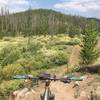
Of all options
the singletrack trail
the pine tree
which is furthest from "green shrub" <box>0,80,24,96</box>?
the pine tree

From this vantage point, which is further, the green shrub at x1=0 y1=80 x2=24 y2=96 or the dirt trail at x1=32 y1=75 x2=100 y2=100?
the green shrub at x1=0 y1=80 x2=24 y2=96

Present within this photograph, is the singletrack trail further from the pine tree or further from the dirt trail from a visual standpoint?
the pine tree

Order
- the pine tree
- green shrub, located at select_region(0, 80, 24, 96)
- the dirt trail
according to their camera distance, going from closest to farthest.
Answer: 1. the dirt trail
2. green shrub, located at select_region(0, 80, 24, 96)
3. the pine tree

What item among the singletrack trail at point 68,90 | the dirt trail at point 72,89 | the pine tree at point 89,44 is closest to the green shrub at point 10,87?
the singletrack trail at point 68,90

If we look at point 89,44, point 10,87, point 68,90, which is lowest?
point 10,87

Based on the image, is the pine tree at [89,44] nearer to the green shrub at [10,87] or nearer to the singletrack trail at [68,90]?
the green shrub at [10,87]

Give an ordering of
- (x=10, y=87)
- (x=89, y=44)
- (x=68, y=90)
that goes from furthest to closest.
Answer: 1. (x=89, y=44)
2. (x=10, y=87)
3. (x=68, y=90)

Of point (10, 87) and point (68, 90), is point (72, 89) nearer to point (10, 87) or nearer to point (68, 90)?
point (68, 90)

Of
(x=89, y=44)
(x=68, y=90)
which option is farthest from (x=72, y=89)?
(x=89, y=44)

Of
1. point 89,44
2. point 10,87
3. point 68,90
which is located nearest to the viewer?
point 68,90

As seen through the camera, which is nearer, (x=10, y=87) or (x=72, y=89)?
(x=72, y=89)

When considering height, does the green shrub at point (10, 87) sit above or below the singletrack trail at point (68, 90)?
below

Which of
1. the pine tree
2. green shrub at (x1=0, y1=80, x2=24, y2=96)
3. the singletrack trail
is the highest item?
the pine tree

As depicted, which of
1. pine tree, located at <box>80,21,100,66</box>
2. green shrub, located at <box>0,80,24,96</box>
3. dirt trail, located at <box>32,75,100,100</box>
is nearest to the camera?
dirt trail, located at <box>32,75,100,100</box>
